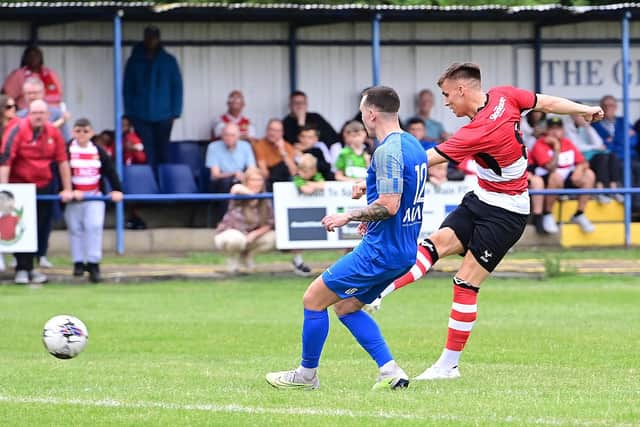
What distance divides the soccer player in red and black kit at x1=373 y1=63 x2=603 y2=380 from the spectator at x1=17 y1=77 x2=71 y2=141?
30.4 feet

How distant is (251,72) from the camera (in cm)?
2384

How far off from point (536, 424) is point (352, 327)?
6.53 feet

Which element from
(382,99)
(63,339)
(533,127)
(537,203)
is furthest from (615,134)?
(382,99)

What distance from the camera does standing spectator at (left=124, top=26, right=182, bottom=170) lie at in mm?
21688

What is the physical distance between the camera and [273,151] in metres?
21.5

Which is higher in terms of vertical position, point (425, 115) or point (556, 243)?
point (425, 115)

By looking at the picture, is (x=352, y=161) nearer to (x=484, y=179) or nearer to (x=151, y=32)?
(x=151, y=32)

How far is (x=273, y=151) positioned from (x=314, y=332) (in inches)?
499

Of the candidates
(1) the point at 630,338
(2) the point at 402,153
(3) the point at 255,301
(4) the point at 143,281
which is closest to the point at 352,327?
(2) the point at 402,153

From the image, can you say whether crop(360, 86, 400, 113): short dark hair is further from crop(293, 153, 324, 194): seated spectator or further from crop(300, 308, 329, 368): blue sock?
crop(293, 153, 324, 194): seated spectator

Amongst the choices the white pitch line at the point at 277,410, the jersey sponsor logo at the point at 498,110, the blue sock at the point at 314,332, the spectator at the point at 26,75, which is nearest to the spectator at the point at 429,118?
the spectator at the point at 26,75

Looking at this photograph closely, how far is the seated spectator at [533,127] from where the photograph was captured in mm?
22766

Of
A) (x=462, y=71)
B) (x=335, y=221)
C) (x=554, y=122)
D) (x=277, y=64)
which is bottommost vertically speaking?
(x=335, y=221)

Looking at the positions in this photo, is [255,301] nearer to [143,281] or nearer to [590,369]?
[143,281]
